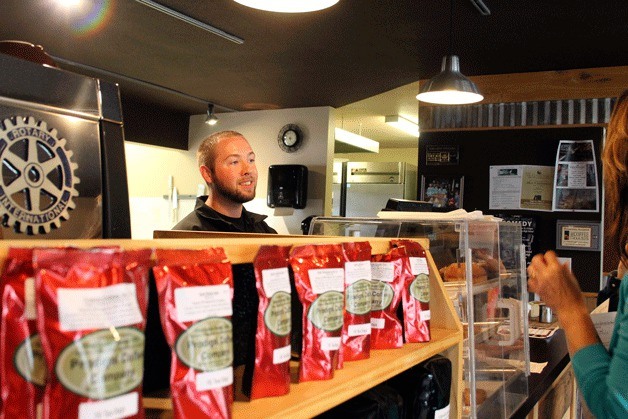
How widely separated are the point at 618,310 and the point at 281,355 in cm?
88

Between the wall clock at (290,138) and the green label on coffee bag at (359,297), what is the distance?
240 inches

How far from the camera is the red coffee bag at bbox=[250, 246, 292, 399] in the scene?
86 cm

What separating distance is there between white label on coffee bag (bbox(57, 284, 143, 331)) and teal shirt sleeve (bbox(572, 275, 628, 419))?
1.04 m

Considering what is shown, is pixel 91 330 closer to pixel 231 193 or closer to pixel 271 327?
pixel 271 327

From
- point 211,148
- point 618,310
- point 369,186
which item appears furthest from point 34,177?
point 369,186

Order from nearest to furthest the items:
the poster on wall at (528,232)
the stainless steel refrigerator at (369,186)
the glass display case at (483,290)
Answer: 1. the glass display case at (483,290)
2. the poster on wall at (528,232)
3. the stainless steel refrigerator at (369,186)

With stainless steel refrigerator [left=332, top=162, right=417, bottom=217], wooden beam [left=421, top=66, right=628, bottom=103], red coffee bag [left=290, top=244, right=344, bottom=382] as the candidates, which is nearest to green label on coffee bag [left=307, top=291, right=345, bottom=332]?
red coffee bag [left=290, top=244, right=344, bottom=382]

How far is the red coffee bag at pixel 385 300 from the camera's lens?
1210 mm

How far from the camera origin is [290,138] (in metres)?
7.19

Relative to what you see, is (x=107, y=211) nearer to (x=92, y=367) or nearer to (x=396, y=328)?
(x=92, y=367)

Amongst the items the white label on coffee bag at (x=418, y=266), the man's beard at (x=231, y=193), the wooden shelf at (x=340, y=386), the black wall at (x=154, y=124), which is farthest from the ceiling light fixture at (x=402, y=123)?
the wooden shelf at (x=340, y=386)

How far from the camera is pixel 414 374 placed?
1.20m

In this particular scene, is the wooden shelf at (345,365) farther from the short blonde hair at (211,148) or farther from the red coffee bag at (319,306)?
the short blonde hair at (211,148)

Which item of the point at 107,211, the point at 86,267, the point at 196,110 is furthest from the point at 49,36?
the point at 86,267
